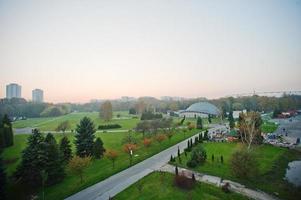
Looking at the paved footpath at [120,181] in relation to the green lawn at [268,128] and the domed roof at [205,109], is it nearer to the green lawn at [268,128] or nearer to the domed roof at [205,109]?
the green lawn at [268,128]

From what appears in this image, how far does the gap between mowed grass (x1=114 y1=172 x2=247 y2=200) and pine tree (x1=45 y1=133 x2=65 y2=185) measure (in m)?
8.34

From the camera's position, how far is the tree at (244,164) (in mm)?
23625

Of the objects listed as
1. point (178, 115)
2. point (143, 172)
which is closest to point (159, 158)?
point (143, 172)

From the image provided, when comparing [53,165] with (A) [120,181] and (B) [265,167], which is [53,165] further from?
(B) [265,167]

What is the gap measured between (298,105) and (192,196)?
114 metres

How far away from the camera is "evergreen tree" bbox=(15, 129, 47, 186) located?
2330 centimetres

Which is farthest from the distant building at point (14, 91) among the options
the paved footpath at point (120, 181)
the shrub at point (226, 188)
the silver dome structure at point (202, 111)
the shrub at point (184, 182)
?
the silver dome structure at point (202, 111)

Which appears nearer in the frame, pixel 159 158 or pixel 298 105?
pixel 159 158

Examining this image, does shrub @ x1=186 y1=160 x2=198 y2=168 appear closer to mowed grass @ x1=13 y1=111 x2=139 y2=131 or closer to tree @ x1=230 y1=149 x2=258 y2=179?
tree @ x1=230 y1=149 x2=258 y2=179

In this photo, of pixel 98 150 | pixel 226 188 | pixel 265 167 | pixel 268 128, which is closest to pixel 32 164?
pixel 98 150

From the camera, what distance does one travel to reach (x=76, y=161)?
80.5 ft

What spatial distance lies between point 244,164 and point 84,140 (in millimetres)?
21549

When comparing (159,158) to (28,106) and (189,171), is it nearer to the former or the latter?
(189,171)

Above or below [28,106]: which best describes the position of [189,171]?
below
